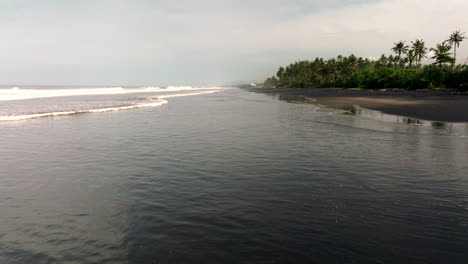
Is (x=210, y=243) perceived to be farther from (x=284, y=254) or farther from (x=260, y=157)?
(x=260, y=157)

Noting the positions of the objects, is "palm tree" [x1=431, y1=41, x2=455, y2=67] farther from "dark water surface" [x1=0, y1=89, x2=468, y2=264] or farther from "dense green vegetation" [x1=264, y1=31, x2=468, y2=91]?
"dark water surface" [x1=0, y1=89, x2=468, y2=264]

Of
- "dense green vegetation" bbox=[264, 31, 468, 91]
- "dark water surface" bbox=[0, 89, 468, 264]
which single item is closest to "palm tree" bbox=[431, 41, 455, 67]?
"dense green vegetation" bbox=[264, 31, 468, 91]

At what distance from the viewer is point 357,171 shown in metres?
10.2

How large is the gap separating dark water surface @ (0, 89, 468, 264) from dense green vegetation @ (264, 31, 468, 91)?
56.0 m

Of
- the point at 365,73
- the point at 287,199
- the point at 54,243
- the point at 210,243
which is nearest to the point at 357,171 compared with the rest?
the point at 287,199

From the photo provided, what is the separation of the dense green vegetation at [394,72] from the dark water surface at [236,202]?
5602 centimetres

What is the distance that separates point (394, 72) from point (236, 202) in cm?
8573

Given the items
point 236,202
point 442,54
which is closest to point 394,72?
point 442,54

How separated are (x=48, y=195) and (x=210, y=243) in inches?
235

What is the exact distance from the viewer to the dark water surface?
210 inches

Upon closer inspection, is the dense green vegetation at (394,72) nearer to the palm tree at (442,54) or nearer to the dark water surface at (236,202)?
the palm tree at (442,54)

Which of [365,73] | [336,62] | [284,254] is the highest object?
[336,62]

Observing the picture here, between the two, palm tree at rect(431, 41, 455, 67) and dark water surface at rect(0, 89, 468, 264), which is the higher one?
palm tree at rect(431, 41, 455, 67)

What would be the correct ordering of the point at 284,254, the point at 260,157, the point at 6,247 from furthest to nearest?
the point at 260,157, the point at 6,247, the point at 284,254
